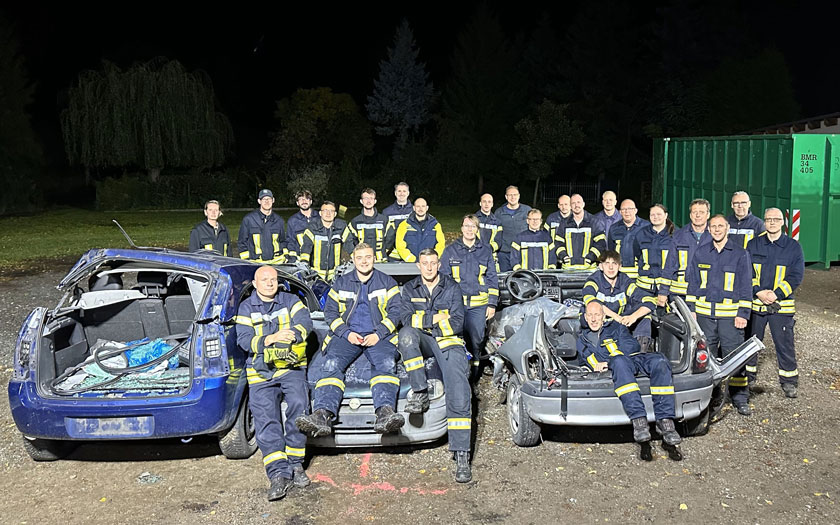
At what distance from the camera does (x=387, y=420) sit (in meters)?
5.60

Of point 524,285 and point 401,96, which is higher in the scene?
point 401,96

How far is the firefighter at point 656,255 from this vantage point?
784cm

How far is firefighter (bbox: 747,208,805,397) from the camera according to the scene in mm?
7676

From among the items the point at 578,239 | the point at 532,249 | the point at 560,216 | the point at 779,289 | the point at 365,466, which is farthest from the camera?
the point at 560,216

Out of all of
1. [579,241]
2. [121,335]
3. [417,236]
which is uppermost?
[417,236]

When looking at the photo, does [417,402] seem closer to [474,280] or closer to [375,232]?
[474,280]

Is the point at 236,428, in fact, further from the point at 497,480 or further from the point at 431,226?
the point at 431,226

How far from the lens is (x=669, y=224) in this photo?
366 inches

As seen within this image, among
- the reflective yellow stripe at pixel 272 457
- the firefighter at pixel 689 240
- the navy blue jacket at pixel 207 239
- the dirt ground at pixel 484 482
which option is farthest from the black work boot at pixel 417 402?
the navy blue jacket at pixel 207 239

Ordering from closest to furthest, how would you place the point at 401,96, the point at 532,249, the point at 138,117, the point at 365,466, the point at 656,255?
the point at 365,466 < the point at 656,255 < the point at 532,249 < the point at 138,117 < the point at 401,96

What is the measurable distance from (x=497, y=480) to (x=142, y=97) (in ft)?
109

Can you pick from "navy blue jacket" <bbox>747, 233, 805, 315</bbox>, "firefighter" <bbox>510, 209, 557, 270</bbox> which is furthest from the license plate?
"navy blue jacket" <bbox>747, 233, 805, 315</bbox>

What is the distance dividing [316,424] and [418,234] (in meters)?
4.87

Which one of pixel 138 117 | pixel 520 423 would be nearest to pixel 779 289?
pixel 520 423
